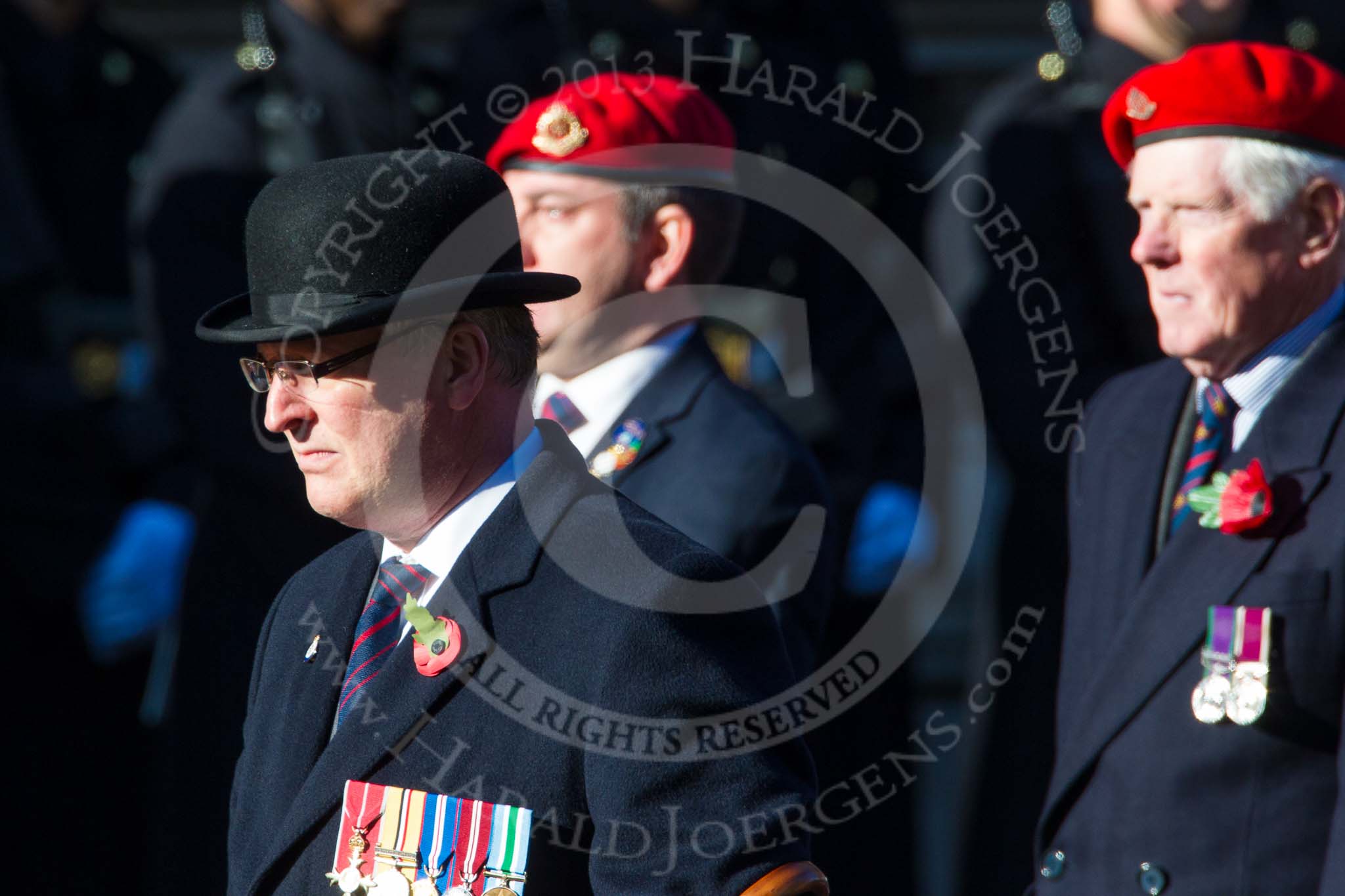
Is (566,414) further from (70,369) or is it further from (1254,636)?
(70,369)

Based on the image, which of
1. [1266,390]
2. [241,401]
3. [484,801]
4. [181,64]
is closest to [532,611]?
[484,801]

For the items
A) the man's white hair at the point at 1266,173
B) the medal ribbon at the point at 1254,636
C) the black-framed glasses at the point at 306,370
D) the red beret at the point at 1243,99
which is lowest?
the medal ribbon at the point at 1254,636

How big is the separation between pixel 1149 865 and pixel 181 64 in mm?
4495

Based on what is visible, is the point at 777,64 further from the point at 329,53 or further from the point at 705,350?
the point at 705,350

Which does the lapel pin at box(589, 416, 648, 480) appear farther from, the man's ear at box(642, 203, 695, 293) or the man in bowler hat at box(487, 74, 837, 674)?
the man's ear at box(642, 203, 695, 293)

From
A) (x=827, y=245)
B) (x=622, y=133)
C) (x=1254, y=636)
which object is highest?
(x=827, y=245)

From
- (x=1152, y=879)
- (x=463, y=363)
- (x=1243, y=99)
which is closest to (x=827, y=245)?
(x=1243, y=99)

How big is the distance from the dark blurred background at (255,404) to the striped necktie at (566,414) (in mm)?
1002

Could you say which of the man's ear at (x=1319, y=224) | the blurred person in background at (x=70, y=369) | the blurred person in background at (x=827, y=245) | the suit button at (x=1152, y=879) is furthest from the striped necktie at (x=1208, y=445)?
the blurred person in background at (x=70, y=369)

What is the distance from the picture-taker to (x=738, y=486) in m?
3.42

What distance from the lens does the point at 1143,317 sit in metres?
4.43

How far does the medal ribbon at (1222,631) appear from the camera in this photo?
2875 millimetres

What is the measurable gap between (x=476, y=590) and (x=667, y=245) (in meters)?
1.38

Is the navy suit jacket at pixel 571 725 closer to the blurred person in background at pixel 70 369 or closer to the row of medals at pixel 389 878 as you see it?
the row of medals at pixel 389 878
